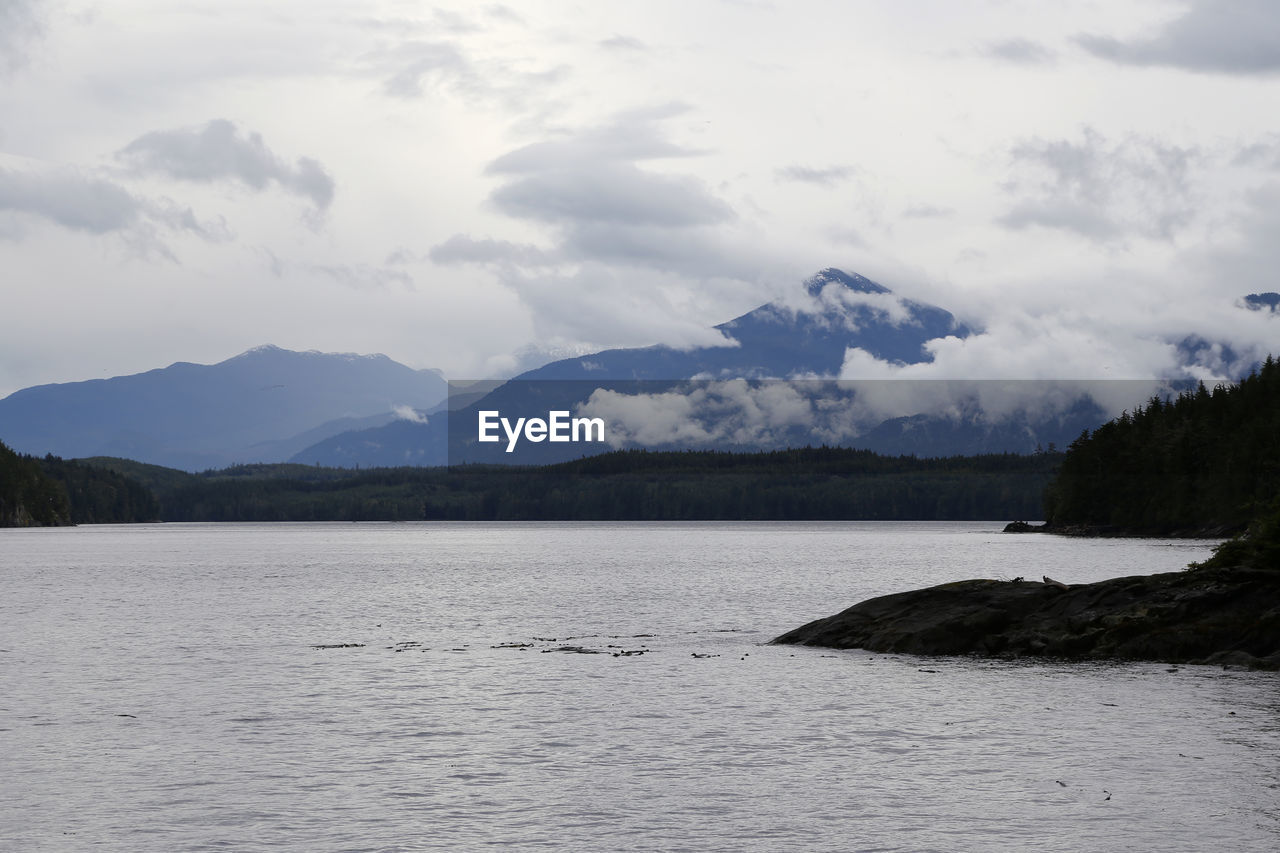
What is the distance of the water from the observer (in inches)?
997

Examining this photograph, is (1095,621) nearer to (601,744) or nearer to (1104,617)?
(1104,617)

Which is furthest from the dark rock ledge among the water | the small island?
the water

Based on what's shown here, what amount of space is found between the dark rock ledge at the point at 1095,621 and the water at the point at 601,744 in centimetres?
220

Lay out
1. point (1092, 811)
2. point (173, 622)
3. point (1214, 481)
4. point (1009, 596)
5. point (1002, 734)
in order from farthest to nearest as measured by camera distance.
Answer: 1. point (1214, 481)
2. point (173, 622)
3. point (1009, 596)
4. point (1002, 734)
5. point (1092, 811)

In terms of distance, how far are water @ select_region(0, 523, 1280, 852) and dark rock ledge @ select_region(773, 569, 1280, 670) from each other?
2203mm

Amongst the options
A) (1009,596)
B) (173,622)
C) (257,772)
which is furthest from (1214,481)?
(257,772)

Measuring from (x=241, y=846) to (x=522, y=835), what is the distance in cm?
517

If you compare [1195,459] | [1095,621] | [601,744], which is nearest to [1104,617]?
[1095,621]

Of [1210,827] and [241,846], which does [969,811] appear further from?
[241,846]

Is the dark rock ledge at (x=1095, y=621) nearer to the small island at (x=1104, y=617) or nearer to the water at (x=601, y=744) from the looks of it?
the small island at (x=1104, y=617)

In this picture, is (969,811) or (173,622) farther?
(173,622)

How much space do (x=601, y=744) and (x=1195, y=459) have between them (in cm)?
15064

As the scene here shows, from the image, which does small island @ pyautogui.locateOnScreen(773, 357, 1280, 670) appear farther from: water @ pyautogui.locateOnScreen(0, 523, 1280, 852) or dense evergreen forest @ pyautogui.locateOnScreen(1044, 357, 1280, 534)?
dense evergreen forest @ pyautogui.locateOnScreen(1044, 357, 1280, 534)

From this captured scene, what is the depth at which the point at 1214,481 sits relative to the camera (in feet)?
529
